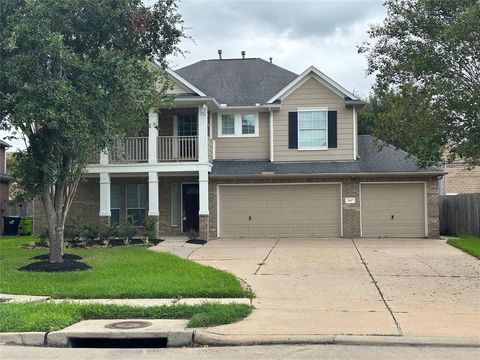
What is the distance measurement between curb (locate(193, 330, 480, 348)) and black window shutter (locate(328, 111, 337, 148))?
15.7 metres

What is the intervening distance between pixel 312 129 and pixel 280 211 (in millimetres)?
3648

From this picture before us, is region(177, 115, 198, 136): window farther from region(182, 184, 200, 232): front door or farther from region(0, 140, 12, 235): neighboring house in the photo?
region(0, 140, 12, 235): neighboring house

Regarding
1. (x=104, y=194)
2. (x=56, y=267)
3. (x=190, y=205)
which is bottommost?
(x=56, y=267)

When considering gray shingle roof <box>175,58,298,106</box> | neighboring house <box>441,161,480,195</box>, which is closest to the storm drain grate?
gray shingle roof <box>175,58,298,106</box>

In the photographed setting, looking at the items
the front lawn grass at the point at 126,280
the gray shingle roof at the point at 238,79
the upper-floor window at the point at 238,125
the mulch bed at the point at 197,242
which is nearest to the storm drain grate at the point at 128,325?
the front lawn grass at the point at 126,280

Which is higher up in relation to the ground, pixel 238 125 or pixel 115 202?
pixel 238 125

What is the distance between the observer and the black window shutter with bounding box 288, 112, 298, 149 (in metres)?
23.4

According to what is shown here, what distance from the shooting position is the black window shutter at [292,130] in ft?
76.6

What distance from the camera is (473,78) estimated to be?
12.8m

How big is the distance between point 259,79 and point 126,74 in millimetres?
12844

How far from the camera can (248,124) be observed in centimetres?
2397

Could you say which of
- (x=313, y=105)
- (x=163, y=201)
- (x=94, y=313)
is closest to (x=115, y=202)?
(x=163, y=201)

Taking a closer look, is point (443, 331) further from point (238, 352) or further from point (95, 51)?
point (95, 51)

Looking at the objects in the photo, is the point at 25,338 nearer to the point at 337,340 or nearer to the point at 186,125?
the point at 337,340
